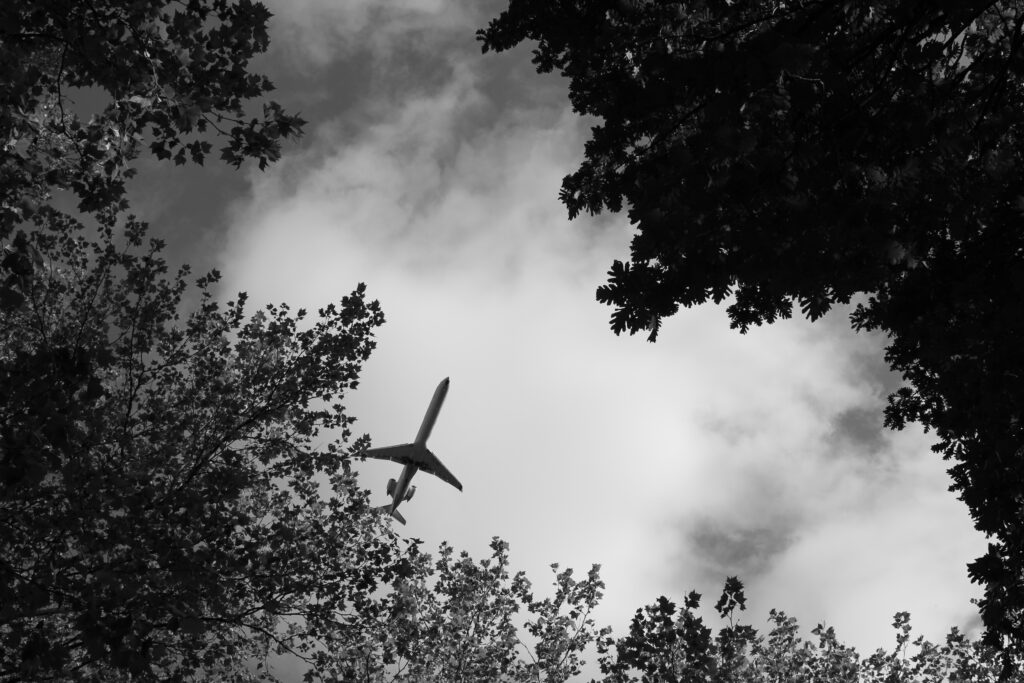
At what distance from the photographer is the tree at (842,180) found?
5219 mm

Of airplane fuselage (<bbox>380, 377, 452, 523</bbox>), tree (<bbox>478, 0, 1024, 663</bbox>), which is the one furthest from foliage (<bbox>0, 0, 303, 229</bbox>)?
airplane fuselage (<bbox>380, 377, 452, 523</bbox>)

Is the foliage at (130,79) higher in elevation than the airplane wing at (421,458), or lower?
lower

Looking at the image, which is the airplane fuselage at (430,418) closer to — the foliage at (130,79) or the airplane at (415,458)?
the airplane at (415,458)

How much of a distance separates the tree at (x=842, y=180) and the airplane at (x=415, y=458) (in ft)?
126

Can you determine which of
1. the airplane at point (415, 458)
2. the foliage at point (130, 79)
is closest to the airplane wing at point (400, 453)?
the airplane at point (415, 458)

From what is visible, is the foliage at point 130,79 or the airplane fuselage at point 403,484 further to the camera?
the airplane fuselage at point 403,484

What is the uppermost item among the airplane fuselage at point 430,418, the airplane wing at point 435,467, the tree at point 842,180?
the airplane fuselage at point 430,418

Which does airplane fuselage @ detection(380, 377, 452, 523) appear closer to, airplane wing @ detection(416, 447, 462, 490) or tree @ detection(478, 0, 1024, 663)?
airplane wing @ detection(416, 447, 462, 490)

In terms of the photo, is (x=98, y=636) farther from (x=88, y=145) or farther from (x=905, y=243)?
(x=905, y=243)

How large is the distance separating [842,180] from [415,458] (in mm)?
42670

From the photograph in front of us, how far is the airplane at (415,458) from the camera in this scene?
4600 cm

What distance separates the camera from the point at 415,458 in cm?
4628

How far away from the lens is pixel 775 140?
17.0ft

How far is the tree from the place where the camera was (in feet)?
17.1
